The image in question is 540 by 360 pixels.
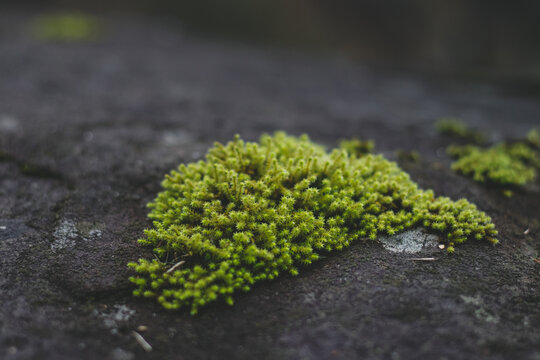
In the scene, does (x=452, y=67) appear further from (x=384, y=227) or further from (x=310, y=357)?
(x=310, y=357)

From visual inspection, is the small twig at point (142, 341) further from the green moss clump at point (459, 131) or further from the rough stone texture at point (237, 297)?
the green moss clump at point (459, 131)

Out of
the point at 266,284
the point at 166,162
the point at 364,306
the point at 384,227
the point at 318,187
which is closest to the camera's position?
A: the point at 364,306

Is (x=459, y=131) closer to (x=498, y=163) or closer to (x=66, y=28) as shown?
(x=498, y=163)

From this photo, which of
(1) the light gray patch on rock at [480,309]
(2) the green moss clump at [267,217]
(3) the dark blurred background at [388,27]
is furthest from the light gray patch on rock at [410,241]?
(3) the dark blurred background at [388,27]

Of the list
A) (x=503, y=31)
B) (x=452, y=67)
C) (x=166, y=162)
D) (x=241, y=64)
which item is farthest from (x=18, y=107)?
(x=503, y=31)

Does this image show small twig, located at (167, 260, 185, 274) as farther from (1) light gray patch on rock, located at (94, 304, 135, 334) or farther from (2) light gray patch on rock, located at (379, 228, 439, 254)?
(2) light gray patch on rock, located at (379, 228, 439, 254)

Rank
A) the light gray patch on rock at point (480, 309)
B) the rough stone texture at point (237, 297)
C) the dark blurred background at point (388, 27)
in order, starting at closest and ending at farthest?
the rough stone texture at point (237, 297)
the light gray patch on rock at point (480, 309)
the dark blurred background at point (388, 27)
